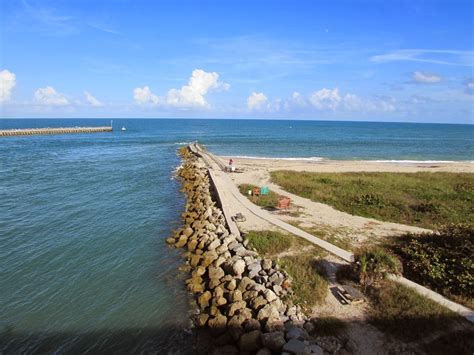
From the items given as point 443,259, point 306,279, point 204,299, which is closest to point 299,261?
point 306,279

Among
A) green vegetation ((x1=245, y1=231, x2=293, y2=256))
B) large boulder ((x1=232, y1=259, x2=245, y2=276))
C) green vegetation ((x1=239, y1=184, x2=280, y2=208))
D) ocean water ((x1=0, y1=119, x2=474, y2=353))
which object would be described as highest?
green vegetation ((x1=239, y1=184, x2=280, y2=208))

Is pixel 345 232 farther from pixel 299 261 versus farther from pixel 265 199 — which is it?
pixel 265 199

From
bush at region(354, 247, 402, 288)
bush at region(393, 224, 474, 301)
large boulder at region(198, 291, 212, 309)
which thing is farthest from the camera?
large boulder at region(198, 291, 212, 309)

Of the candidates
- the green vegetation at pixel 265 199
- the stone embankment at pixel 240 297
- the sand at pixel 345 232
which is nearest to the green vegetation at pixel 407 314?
the sand at pixel 345 232

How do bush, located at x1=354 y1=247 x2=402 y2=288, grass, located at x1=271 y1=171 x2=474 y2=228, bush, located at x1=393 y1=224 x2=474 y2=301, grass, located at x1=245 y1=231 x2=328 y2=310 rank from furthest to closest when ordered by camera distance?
grass, located at x1=271 y1=171 x2=474 y2=228 → bush, located at x1=354 y1=247 x2=402 y2=288 → bush, located at x1=393 y1=224 x2=474 y2=301 → grass, located at x1=245 y1=231 x2=328 y2=310

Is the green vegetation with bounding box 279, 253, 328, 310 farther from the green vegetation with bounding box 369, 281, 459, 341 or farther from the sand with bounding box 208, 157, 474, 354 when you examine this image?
the green vegetation with bounding box 369, 281, 459, 341

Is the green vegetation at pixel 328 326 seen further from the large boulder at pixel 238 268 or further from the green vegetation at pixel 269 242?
the green vegetation at pixel 269 242

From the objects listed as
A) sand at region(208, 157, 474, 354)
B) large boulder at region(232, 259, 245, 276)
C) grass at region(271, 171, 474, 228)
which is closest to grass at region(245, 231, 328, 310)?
sand at region(208, 157, 474, 354)

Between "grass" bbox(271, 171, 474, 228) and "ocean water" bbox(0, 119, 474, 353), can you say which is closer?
"ocean water" bbox(0, 119, 474, 353)

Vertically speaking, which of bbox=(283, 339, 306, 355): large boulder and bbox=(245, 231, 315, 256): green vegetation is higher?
bbox=(245, 231, 315, 256): green vegetation
